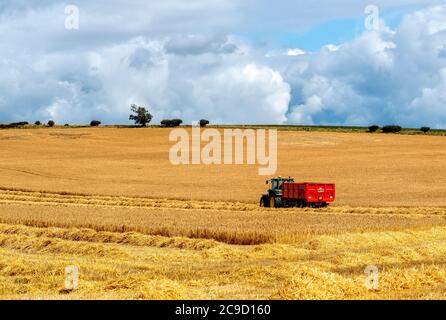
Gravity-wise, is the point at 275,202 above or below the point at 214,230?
above

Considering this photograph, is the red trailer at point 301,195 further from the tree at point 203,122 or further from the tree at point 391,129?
the tree at point 203,122

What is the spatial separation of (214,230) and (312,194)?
51.5 feet

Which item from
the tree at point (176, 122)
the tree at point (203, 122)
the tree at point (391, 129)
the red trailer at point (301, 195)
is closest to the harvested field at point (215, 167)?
the red trailer at point (301, 195)

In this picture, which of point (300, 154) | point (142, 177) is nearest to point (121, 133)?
point (300, 154)

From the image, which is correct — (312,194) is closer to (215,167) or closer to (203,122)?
(215,167)

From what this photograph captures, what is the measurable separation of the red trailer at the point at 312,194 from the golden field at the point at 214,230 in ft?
3.69

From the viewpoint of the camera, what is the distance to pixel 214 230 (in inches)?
1088

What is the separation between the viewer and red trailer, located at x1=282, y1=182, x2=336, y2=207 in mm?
42031

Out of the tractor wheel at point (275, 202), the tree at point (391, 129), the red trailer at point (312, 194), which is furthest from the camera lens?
the tree at point (391, 129)

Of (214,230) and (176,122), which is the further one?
(176,122)

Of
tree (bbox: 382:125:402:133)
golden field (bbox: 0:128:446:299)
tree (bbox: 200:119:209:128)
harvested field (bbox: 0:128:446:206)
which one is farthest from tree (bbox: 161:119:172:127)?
golden field (bbox: 0:128:446:299)

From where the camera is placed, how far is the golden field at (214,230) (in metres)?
16.0

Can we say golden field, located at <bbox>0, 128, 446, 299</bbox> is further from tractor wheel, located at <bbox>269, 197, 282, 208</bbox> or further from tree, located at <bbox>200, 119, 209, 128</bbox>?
tree, located at <bbox>200, 119, 209, 128</bbox>

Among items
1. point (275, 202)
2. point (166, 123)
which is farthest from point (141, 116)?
point (275, 202)
